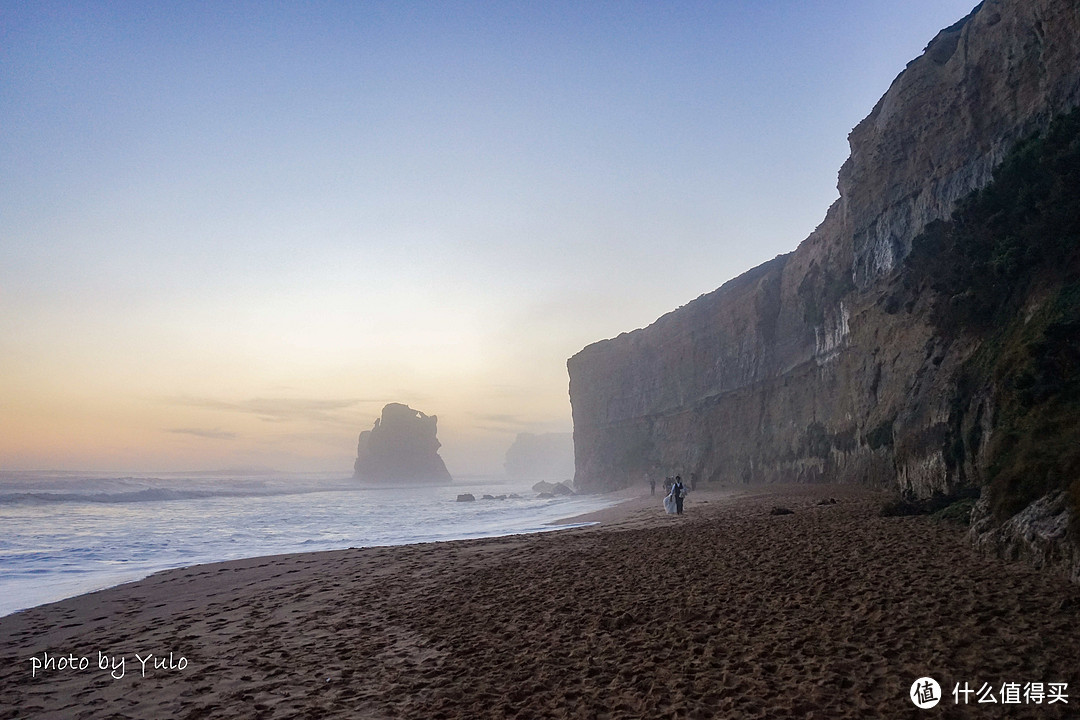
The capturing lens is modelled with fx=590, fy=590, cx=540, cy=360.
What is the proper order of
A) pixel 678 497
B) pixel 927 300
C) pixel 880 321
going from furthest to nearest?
pixel 880 321 → pixel 927 300 → pixel 678 497

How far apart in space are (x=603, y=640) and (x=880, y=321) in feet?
80.0

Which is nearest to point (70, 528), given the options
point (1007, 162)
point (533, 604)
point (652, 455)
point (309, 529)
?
point (309, 529)

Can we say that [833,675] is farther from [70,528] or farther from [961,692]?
[70,528]

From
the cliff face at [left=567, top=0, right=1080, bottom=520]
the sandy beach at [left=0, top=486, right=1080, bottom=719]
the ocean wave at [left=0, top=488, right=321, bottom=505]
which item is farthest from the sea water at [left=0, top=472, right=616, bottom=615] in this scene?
the cliff face at [left=567, top=0, right=1080, bottom=520]

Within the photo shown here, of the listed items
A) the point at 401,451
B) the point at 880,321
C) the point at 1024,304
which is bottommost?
the point at 401,451

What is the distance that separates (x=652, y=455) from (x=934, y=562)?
5560 cm

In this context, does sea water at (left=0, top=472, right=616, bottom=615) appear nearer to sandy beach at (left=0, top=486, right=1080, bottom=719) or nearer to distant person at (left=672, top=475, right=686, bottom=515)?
sandy beach at (left=0, top=486, right=1080, bottom=719)

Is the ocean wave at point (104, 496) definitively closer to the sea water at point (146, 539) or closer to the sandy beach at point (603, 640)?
the sea water at point (146, 539)

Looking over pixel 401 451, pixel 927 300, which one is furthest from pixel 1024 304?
pixel 401 451

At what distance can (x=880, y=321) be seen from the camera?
26.2 m

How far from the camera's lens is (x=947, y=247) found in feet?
66.5

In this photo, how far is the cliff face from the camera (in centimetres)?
1589

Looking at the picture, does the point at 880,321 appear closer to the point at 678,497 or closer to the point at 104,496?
→ the point at 678,497

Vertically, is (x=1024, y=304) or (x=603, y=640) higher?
(x=1024, y=304)
